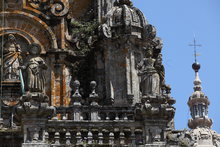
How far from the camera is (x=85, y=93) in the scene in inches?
1479

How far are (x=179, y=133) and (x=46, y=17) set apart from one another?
772 centimetres

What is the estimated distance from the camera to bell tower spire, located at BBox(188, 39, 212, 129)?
2579 inches

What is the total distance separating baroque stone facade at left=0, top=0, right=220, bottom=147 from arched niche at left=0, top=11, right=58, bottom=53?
4cm

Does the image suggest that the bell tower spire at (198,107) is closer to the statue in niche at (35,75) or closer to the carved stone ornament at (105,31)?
the carved stone ornament at (105,31)

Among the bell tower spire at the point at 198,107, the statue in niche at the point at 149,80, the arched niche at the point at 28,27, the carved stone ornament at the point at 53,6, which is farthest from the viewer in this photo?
the bell tower spire at the point at 198,107

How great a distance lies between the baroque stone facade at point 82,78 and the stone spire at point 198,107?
26645 millimetres

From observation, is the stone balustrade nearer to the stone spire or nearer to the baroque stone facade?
the baroque stone facade

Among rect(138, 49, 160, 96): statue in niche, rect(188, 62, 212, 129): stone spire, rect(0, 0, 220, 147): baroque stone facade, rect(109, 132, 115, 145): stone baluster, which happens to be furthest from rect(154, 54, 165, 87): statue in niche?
rect(188, 62, 212, 129): stone spire

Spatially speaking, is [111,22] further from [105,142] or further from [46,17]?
[105,142]

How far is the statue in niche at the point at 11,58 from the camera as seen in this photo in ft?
123

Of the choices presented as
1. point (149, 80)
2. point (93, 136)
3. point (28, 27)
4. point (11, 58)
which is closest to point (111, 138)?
point (93, 136)

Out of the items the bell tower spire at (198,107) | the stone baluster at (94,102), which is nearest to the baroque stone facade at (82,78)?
the stone baluster at (94,102)

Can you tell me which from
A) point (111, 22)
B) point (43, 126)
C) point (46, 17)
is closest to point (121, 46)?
point (111, 22)

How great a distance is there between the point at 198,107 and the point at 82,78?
30.1 meters
